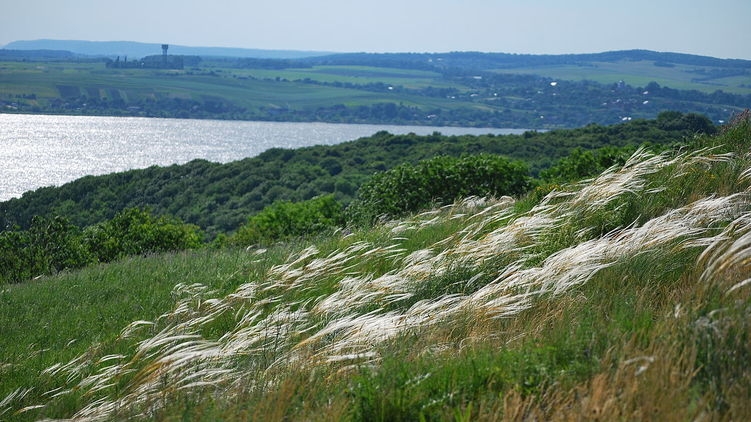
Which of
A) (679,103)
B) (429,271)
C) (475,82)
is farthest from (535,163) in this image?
(475,82)

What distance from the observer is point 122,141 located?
3696 inches

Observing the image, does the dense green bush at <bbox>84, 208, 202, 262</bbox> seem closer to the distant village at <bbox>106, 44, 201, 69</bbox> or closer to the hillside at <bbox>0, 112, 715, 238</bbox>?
the hillside at <bbox>0, 112, 715, 238</bbox>

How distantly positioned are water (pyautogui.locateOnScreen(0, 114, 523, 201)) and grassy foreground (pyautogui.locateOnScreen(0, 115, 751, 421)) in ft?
184

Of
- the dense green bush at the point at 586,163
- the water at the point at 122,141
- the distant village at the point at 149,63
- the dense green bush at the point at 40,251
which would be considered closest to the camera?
the dense green bush at the point at 586,163

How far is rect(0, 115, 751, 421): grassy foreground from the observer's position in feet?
12.1

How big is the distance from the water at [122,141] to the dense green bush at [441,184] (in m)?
49.1

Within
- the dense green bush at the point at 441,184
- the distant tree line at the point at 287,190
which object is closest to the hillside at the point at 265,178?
the distant tree line at the point at 287,190

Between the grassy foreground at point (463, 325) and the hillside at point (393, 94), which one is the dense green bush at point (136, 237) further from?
the hillside at point (393, 94)

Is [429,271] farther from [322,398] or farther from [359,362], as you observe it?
[322,398]

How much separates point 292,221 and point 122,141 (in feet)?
257

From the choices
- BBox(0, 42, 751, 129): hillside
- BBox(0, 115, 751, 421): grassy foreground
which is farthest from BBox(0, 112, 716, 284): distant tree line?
BBox(0, 42, 751, 129): hillside

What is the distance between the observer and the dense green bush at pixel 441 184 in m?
17.5

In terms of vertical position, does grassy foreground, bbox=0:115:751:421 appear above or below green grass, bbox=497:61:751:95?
below

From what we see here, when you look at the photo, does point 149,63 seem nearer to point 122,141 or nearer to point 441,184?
point 122,141
